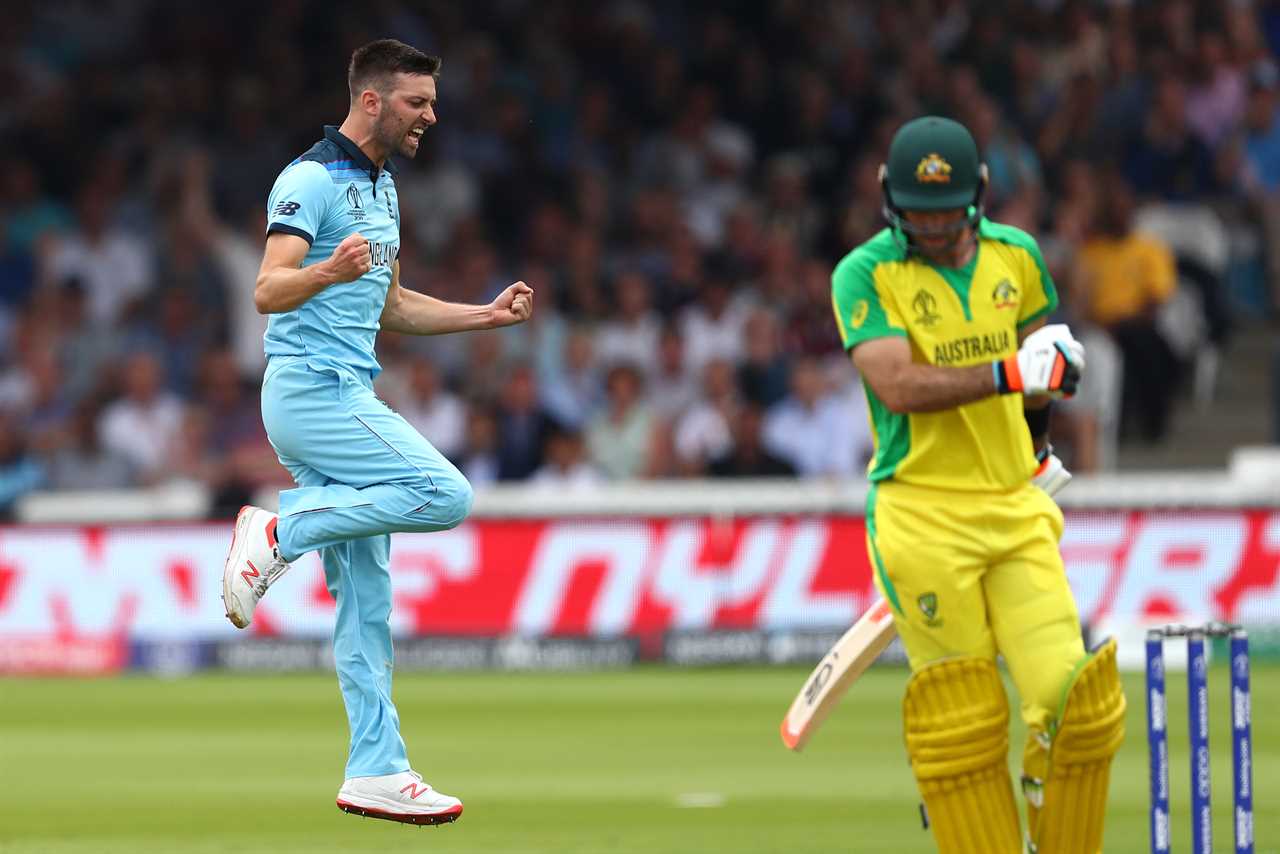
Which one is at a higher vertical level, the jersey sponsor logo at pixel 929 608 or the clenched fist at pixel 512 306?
the clenched fist at pixel 512 306

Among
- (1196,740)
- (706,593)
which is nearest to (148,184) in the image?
(706,593)

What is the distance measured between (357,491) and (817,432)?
30.4 ft

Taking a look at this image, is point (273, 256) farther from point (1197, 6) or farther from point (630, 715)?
point (1197, 6)

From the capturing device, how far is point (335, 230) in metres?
6.73

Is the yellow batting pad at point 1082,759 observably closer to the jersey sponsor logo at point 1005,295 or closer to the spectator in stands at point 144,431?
the jersey sponsor logo at point 1005,295

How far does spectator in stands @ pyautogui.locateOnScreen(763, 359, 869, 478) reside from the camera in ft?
51.6

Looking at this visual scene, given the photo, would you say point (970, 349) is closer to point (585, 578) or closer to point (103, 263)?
point (585, 578)

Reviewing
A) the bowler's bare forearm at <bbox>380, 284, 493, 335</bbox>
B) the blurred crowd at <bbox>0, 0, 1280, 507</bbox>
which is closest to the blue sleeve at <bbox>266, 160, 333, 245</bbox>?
the bowler's bare forearm at <bbox>380, 284, 493, 335</bbox>

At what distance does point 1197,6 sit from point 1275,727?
8.49 metres

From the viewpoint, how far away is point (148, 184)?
17.8m

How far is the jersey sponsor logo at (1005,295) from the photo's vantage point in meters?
Answer: 6.16

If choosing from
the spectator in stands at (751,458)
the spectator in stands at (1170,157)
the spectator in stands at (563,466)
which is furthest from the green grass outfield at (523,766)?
the spectator in stands at (1170,157)

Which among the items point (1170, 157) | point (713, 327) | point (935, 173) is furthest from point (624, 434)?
point (935, 173)

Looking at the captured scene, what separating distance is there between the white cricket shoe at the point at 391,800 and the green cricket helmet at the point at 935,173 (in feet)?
7.47
